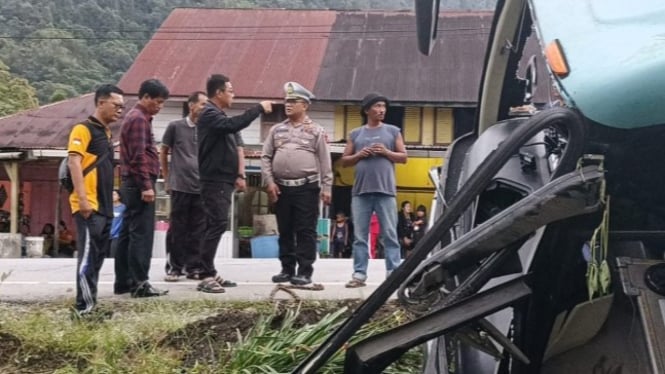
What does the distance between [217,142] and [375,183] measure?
127 cm

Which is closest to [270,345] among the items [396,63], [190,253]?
[190,253]

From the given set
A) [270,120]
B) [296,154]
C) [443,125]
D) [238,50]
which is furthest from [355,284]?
[238,50]

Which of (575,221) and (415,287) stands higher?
(575,221)

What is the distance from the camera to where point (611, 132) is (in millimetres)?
1716

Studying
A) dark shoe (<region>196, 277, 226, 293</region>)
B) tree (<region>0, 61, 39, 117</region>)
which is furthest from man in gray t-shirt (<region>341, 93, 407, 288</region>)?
tree (<region>0, 61, 39, 117</region>)

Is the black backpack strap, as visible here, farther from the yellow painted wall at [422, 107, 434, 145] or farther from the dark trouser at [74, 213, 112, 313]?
the yellow painted wall at [422, 107, 434, 145]

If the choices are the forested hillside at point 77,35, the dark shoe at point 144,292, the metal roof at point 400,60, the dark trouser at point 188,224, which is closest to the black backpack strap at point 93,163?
the dark shoe at point 144,292

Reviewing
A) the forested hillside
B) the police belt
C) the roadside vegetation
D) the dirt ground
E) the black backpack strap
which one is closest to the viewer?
the roadside vegetation

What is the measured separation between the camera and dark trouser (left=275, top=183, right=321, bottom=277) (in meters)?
5.70

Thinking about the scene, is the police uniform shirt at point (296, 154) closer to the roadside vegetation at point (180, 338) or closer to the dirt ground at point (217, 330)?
the roadside vegetation at point (180, 338)

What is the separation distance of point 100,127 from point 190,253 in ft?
6.35

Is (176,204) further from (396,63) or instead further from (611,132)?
(396,63)

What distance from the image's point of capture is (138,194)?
5422 millimetres

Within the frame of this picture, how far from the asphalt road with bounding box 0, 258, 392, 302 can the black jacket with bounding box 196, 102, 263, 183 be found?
0.89 metres
